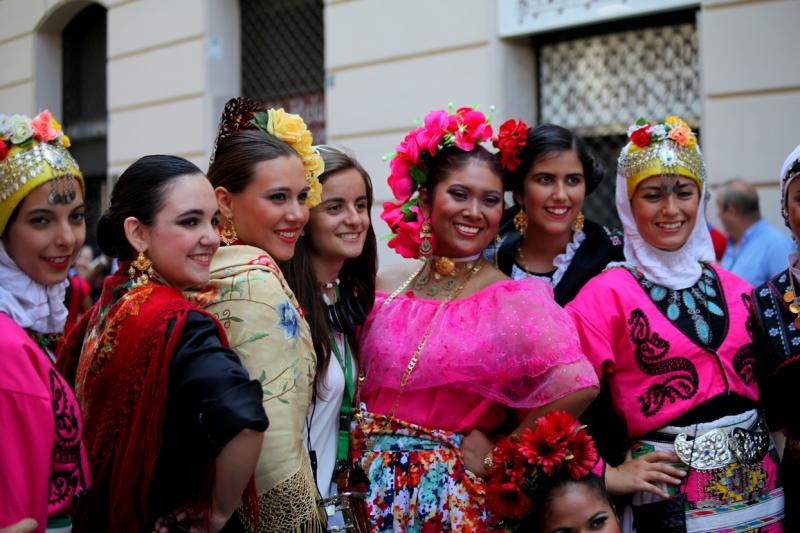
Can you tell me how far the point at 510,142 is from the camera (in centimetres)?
334

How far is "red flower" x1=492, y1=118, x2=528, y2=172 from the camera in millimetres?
3342

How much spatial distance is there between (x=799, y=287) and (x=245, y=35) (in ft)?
22.1

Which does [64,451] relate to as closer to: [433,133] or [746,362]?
[433,133]

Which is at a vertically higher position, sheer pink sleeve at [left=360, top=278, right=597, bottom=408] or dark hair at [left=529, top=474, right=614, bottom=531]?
sheer pink sleeve at [left=360, top=278, right=597, bottom=408]

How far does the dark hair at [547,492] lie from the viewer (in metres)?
2.66

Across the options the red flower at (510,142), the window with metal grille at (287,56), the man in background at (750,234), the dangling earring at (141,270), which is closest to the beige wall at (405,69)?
the window with metal grille at (287,56)

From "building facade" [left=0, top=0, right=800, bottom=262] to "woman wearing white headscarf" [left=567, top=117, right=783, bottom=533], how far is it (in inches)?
96.9

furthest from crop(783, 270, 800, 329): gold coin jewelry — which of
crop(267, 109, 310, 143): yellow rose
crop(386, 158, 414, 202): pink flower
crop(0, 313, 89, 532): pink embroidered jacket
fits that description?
crop(0, 313, 89, 532): pink embroidered jacket

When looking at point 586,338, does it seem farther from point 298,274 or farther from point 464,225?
point 298,274

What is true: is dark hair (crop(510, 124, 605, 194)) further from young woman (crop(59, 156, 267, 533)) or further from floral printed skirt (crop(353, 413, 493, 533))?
young woman (crop(59, 156, 267, 533))

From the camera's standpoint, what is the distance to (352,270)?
3.12 meters

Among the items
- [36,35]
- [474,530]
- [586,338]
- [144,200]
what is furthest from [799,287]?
[36,35]

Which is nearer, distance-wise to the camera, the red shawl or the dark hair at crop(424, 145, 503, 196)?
the red shawl

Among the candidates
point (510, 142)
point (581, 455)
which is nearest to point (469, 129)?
point (510, 142)
